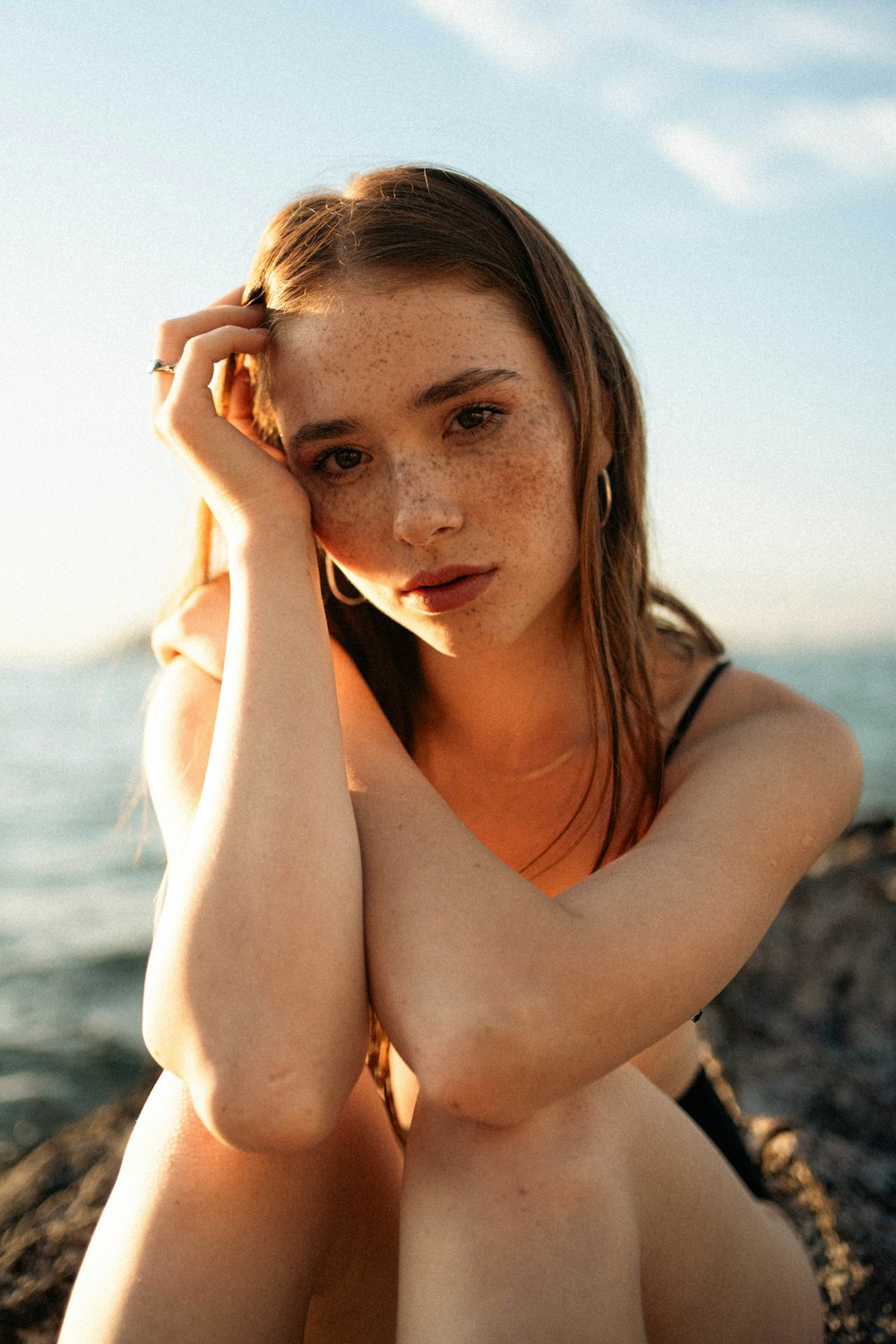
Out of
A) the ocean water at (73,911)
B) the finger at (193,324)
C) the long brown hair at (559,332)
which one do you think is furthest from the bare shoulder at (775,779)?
the finger at (193,324)

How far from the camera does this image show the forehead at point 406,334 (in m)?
2.20

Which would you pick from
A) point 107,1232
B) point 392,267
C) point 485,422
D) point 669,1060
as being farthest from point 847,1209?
point 392,267

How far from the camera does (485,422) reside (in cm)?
227

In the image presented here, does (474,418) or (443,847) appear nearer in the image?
(443,847)

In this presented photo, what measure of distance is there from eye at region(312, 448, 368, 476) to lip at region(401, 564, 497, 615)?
11.3 inches

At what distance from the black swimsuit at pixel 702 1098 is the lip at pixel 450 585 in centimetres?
62

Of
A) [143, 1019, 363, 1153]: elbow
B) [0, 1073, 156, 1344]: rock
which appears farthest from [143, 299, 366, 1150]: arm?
[0, 1073, 156, 1344]: rock

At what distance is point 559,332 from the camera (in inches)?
96.9

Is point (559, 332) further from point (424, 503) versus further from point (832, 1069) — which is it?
point (832, 1069)

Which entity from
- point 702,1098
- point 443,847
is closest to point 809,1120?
point 702,1098

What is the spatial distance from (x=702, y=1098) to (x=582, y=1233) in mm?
1076

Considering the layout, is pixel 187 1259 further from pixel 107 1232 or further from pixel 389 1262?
pixel 389 1262

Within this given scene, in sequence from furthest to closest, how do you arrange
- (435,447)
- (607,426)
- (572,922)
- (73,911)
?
(73,911)
(607,426)
(435,447)
(572,922)

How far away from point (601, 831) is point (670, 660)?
18.8 inches
